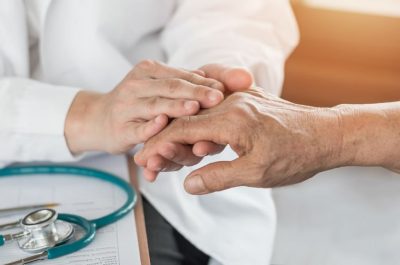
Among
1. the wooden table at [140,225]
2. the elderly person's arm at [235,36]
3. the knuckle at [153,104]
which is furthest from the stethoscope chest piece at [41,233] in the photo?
the elderly person's arm at [235,36]

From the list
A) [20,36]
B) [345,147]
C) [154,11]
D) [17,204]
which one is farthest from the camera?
[154,11]

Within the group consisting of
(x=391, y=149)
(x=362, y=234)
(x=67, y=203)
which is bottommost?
(x=362, y=234)

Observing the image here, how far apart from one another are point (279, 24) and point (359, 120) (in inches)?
20.2

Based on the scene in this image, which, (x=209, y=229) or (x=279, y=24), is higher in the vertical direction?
(x=279, y=24)

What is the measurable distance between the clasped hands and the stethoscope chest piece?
14 centimetres

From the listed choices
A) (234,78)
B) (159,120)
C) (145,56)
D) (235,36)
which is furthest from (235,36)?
(159,120)

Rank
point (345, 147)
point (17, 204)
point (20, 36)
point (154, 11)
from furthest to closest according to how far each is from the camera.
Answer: point (154, 11), point (20, 36), point (17, 204), point (345, 147)

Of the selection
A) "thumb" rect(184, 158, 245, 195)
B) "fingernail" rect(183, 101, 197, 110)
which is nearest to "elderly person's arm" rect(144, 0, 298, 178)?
"fingernail" rect(183, 101, 197, 110)

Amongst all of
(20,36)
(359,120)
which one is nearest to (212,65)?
(359,120)

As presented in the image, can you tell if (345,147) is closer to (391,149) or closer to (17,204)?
(391,149)

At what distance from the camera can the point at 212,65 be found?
0.97m

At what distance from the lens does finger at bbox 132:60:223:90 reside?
3.02 ft

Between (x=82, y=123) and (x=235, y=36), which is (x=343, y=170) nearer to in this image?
(x=235, y=36)

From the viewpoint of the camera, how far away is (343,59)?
1.50 metres
